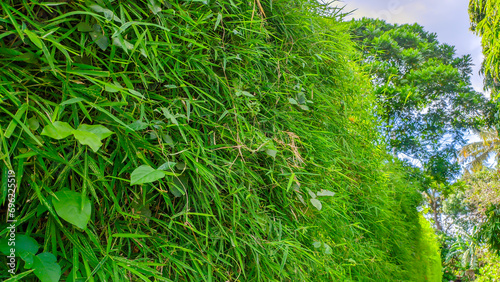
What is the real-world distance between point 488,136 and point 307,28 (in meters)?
15.8

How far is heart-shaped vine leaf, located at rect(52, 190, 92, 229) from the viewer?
1.38ft

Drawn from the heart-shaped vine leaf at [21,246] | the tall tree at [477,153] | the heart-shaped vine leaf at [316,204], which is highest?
the tall tree at [477,153]

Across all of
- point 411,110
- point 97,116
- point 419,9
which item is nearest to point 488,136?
point 419,9

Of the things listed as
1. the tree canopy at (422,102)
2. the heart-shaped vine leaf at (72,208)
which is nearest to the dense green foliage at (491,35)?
the tree canopy at (422,102)

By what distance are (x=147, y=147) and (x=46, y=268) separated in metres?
0.23

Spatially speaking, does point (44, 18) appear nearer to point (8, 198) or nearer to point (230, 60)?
point (8, 198)

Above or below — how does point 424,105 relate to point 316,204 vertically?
above

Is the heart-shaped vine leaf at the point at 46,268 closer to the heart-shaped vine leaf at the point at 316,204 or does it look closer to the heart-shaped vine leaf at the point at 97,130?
the heart-shaped vine leaf at the point at 97,130

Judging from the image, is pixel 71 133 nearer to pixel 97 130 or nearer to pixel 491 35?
pixel 97 130

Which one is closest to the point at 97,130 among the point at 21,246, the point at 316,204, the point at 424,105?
the point at 21,246

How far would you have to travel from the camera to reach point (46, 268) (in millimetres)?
404

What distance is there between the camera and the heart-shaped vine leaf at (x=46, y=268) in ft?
1.30

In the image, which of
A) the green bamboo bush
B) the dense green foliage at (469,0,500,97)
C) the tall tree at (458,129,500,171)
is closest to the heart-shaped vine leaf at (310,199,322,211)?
the green bamboo bush

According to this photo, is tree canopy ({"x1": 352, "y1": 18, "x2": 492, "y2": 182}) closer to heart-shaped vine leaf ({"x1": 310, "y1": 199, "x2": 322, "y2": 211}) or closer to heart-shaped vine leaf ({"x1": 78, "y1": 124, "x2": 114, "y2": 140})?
heart-shaped vine leaf ({"x1": 310, "y1": 199, "x2": 322, "y2": 211})
